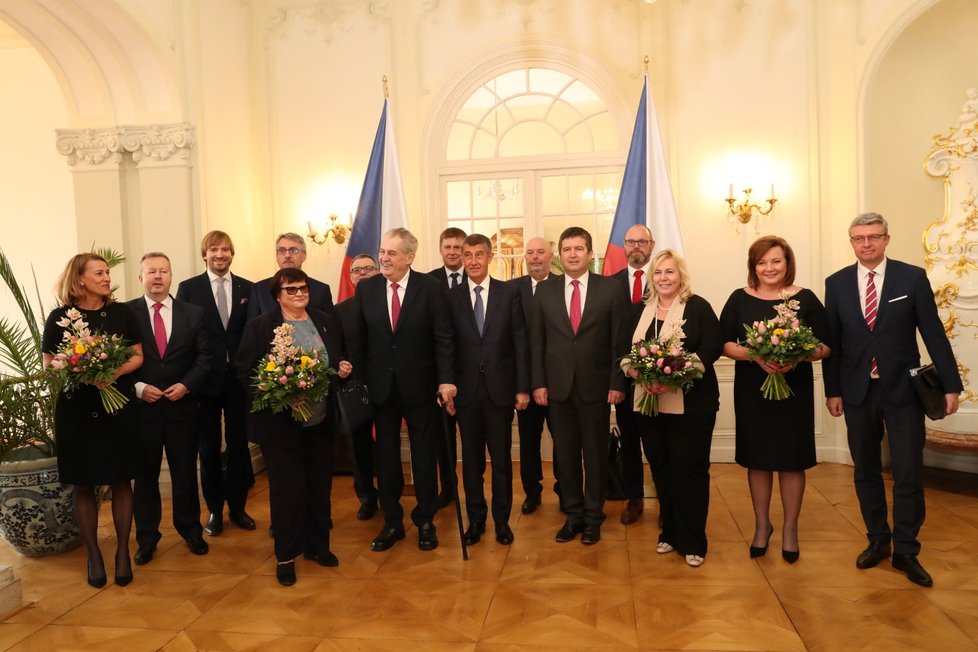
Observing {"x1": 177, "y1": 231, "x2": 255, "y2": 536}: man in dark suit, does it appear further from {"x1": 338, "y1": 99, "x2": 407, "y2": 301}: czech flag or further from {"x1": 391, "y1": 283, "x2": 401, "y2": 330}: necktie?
{"x1": 338, "y1": 99, "x2": 407, "y2": 301}: czech flag

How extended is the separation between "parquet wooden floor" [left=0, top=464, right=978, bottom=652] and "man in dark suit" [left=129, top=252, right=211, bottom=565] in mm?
278

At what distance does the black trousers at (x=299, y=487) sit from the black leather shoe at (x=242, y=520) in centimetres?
91

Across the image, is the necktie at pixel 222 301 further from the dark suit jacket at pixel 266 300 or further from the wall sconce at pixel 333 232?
the wall sconce at pixel 333 232

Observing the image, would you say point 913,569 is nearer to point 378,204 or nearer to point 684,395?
point 684,395

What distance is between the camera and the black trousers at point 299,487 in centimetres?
401

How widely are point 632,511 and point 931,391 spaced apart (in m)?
1.96

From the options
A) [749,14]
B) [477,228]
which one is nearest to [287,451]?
[477,228]

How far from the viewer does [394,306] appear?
436 centimetres

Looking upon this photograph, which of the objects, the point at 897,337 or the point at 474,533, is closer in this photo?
the point at 897,337

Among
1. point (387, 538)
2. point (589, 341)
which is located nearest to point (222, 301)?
point (387, 538)

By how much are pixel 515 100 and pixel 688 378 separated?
161 inches

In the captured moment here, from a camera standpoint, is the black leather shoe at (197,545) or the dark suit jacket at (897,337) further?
the black leather shoe at (197,545)

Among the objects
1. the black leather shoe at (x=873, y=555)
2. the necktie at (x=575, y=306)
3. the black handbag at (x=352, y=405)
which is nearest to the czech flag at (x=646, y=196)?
the necktie at (x=575, y=306)

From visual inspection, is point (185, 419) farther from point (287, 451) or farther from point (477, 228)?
point (477, 228)
